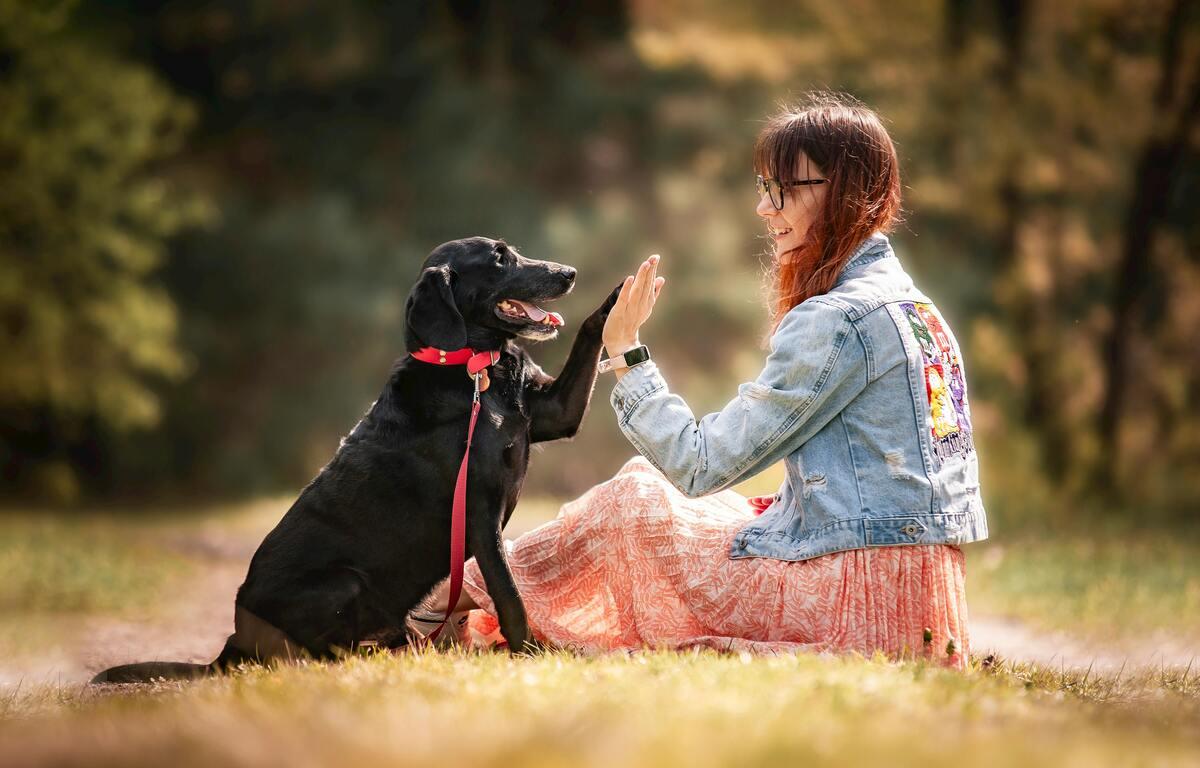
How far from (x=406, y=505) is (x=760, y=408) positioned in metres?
1.13

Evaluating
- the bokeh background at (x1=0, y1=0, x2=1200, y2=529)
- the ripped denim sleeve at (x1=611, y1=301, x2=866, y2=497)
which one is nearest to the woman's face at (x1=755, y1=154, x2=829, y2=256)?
the ripped denim sleeve at (x1=611, y1=301, x2=866, y2=497)

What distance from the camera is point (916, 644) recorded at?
3104 mm

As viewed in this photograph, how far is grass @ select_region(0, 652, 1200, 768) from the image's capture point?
6.48 ft

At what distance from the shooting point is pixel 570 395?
11.9 feet

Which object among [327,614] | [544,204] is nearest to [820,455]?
[327,614]

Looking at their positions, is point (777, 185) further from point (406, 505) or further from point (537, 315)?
point (406, 505)

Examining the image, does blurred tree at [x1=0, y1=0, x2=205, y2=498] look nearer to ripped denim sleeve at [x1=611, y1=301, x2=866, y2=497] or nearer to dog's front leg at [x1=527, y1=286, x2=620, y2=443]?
dog's front leg at [x1=527, y1=286, x2=620, y2=443]

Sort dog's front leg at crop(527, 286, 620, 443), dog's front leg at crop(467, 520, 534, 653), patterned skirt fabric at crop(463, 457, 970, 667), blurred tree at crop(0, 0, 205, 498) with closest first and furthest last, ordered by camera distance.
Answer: patterned skirt fabric at crop(463, 457, 970, 667) → dog's front leg at crop(467, 520, 534, 653) → dog's front leg at crop(527, 286, 620, 443) → blurred tree at crop(0, 0, 205, 498)

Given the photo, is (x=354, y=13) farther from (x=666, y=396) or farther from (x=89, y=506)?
(x=666, y=396)

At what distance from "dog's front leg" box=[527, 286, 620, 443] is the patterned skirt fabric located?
25 cm

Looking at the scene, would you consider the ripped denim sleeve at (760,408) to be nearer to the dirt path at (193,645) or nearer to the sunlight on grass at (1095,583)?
the dirt path at (193,645)

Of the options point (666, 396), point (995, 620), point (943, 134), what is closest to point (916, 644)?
point (666, 396)

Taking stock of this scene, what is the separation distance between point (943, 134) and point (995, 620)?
7019 mm

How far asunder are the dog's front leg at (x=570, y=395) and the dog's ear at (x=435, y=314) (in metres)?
0.33
